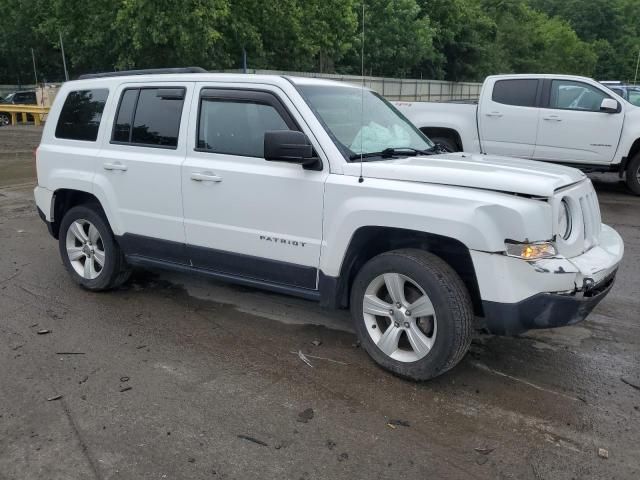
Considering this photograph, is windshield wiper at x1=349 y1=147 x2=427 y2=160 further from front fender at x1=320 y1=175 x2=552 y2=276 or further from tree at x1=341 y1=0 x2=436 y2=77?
tree at x1=341 y1=0 x2=436 y2=77

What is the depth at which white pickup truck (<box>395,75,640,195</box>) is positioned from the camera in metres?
9.35

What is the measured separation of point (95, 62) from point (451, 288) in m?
25.6

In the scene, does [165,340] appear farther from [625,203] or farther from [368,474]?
[625,203]

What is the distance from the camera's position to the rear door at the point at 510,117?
988cm

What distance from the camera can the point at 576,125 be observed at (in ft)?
31.1

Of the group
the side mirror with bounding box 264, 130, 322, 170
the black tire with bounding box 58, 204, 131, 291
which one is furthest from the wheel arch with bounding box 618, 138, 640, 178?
the black tire with bounding box 58, 204, 131, 291

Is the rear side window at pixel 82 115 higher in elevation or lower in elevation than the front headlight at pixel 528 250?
higher

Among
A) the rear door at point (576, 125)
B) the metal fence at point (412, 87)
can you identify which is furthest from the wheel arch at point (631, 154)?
the metal fence at point (412, 87)

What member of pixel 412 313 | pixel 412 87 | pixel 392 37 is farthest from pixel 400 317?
pixel 412 87

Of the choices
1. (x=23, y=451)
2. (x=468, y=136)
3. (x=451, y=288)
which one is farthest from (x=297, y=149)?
(x=468, y=136)

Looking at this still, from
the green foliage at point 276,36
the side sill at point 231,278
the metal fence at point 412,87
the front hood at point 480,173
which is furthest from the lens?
the metal fence at point 412,87

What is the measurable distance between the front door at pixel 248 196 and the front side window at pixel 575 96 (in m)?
7.13

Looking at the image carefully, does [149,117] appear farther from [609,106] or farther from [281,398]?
[609,106]

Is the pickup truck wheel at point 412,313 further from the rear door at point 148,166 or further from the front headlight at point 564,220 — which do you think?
the rear door at point 148,166
